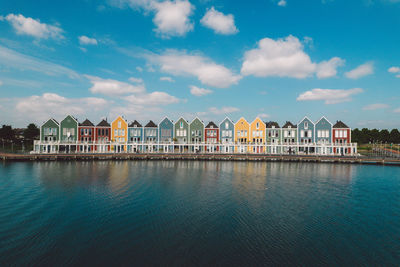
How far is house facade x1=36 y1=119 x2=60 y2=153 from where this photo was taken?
7194 cm

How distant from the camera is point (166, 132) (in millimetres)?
77375

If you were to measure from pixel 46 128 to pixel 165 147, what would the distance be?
128 ft

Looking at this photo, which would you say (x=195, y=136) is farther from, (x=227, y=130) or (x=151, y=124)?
(x=151, y=124)

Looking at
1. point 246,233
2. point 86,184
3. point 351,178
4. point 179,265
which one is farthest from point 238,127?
point 179,265

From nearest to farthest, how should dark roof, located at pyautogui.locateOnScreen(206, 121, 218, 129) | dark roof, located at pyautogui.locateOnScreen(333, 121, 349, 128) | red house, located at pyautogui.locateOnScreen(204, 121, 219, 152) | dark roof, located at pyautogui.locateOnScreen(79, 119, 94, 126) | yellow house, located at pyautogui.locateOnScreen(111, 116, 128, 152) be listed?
dark roof, located at pyautogui.locateOnScreen(333, 121, 349, 128) < dark roof, located at pyautogui.locateOnScreen(79, 119, 94, 126) < yellow house, located at pyautogui.locateOnScreen(111, 116, 128, 152) < red house, located at pyautogui.locateOnScreen(204, 121, 219, 152) < dark roof, located at pyautogui.locateOnScreen(206, 121, 218, 129)

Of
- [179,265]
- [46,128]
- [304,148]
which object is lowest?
[179,265]

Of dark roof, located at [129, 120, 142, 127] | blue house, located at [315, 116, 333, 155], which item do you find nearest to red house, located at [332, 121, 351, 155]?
blue house, located at [315, 116, 333, 155]

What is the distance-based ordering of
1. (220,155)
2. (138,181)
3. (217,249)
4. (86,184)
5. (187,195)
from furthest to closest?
(220,155) → (138,181) → (86,184) → (187,195) → (217,249)

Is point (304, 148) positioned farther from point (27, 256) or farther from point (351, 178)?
point (27, 256)

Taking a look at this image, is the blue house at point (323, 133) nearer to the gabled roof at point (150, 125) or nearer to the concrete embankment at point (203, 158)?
the concrete embankment at point (203, 158)

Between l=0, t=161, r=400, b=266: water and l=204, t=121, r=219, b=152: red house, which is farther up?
l=204, t=121, r=219, b=152: red house

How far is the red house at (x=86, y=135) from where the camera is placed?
241 feet

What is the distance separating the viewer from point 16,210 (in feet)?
70.3

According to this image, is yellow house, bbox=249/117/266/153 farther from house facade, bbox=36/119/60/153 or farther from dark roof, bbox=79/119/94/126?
house facade, bbox=36/119/60/153
